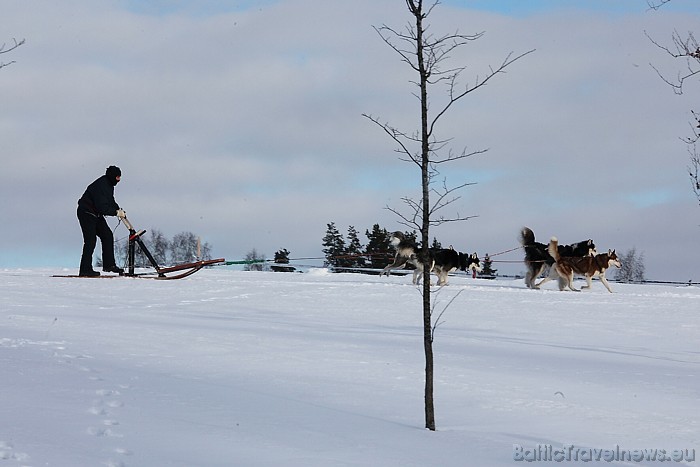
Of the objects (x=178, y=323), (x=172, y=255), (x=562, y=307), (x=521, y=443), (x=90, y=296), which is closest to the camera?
(x=521, y=443)

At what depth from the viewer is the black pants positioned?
1727 cm

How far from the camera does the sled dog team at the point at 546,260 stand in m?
20.9

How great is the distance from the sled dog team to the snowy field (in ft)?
21.8

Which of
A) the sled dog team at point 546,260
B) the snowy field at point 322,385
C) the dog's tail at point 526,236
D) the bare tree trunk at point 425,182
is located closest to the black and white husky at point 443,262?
the sled dog team at point 546,260

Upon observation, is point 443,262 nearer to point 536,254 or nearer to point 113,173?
point 536,254

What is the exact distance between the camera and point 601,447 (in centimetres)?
590

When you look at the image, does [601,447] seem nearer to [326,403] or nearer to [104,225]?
[326,403]

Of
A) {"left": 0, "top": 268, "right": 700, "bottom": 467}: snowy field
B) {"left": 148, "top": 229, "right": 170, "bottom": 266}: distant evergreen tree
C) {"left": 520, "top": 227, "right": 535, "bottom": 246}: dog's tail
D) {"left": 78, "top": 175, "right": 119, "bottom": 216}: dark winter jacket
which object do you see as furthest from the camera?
{"left": 148, "top": 229, "right": 170, "bottom": 266}: distant evergreen tree

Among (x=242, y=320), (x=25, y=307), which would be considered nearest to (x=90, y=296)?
(x=25, y=307)

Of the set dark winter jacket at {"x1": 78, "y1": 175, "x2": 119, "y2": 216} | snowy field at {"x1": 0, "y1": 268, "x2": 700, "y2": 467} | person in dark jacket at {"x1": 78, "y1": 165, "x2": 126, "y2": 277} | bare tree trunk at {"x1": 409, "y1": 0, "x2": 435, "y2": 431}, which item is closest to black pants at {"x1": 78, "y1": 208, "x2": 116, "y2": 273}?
person in dark jacket at {"x1": 78, "y1": 165, "x2": 126, "y2": 277}

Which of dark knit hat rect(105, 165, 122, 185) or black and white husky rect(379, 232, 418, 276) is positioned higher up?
dark knit hat rect(105, 165, 122, 185)

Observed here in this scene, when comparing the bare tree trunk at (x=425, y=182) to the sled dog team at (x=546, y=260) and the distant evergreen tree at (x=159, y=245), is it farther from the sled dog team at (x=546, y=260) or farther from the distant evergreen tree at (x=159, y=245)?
the distant evergreen tree at (x=159, y=245)

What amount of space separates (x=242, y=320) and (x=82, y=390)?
5.72 meters

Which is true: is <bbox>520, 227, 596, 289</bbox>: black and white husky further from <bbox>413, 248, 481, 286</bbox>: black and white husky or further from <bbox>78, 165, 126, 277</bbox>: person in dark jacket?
<bbox>78, 165, 126, 277</bbox>: person in dark jacket
